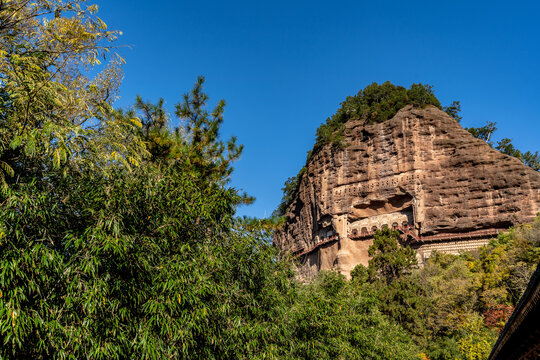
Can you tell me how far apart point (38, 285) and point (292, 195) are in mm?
41911

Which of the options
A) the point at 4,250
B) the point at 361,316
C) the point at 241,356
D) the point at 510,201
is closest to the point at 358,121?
the point at 510,201

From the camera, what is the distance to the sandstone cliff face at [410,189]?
30109mm

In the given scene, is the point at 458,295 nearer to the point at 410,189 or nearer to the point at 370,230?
the point at 410,189

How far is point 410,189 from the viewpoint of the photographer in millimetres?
33250

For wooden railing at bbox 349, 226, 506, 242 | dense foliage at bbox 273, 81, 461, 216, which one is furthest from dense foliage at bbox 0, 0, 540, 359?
dense foliage at bbox 273, 81, 461, 216

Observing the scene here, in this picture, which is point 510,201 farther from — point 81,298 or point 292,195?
point 81,298

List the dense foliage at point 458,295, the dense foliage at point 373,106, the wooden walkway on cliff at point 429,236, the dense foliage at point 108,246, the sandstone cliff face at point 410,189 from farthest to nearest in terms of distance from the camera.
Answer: the dense foliage at point 373,106
the sandstone cliff face at point 410,189
the wooden walkway on cliff at point 429,236
the dense foliage at point 458,295
the dense foliage at point 108,246

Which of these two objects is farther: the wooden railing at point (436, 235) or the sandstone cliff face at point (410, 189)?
the sandstone cliff face at point (410, 189)

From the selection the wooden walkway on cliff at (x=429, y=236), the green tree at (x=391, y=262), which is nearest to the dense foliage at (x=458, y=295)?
the green tree at (x=391, y=262)

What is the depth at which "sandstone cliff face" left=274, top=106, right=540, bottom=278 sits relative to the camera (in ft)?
98.8

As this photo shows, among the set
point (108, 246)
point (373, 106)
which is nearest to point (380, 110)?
point (373, 106)

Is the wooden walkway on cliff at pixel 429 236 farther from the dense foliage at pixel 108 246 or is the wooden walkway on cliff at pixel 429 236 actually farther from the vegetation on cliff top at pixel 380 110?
the dense foliage at pixel 108 246

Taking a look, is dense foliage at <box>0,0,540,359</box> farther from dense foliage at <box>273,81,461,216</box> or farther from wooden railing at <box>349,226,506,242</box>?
dense foliage at <box>273,81,461,216</box>

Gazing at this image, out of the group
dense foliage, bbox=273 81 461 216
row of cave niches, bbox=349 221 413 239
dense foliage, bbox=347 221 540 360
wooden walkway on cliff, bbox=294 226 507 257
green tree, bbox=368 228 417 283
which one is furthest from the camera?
dense foliage, bbox=273 81 461 216
